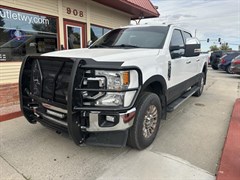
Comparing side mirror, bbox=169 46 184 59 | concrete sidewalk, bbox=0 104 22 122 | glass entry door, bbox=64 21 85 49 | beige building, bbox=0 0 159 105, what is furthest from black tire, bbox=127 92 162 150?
glass entry door, bbox=64 21 85 49

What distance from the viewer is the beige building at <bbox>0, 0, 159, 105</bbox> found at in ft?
17.9

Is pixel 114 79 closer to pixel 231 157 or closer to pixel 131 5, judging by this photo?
pixel 231 157

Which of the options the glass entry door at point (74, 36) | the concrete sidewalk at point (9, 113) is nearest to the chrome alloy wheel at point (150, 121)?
the concrete sidewalk at point (9, 113)

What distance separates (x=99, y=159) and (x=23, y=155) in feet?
3.89

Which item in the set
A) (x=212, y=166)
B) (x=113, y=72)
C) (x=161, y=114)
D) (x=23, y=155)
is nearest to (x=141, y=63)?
(x=113, y=72)

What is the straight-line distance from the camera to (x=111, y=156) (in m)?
3.20

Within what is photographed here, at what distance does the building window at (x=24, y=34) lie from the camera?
5.43 m

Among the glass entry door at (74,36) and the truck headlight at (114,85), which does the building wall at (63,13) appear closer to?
the glass entry door at (74,36)

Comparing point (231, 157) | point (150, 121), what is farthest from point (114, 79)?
point (231, 157)

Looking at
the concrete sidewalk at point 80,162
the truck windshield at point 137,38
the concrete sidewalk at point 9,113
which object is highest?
the truck windshield at point 137,38

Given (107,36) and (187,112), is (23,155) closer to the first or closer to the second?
(107,36)

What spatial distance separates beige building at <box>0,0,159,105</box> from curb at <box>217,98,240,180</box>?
471 cm

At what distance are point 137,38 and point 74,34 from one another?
13.3 ft

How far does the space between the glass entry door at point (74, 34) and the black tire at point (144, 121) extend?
4.45 meters
